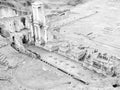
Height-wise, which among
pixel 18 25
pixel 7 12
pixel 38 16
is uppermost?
pixel 38 16

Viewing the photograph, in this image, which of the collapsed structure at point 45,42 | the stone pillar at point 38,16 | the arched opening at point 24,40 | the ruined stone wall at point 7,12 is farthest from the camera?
the ruined stone wall at point 7,12

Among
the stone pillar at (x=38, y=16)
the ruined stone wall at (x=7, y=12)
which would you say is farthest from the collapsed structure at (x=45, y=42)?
the ruined stone wall at (x=7, y=12)

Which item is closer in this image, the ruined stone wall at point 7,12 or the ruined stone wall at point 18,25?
the ruined stone wall at point 18,25

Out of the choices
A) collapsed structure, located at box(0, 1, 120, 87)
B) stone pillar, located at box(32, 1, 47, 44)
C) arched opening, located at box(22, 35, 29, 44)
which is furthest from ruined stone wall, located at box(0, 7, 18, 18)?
stone pillar, located at box(32, 1, 47, 44)

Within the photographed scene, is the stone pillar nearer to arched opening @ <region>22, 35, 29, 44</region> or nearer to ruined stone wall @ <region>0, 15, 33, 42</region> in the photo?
ruined stone wall @ <region>0, 15, 33, 42</region>

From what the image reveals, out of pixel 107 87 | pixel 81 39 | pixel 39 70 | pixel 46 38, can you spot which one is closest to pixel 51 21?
pixel 81 39

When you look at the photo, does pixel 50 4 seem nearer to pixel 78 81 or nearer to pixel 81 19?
pixel 81 19

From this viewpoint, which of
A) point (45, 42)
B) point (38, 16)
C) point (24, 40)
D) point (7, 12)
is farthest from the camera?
point (7, 12)

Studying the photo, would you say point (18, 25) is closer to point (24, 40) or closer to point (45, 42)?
point (24, 40)

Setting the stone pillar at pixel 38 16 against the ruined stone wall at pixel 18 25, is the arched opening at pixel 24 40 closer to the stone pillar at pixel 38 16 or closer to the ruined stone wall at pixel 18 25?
the ruined stone wall at pixel 18 25

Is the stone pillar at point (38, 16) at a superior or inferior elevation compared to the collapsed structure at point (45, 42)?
superior

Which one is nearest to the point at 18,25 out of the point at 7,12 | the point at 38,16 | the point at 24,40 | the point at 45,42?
the point at 24,40
